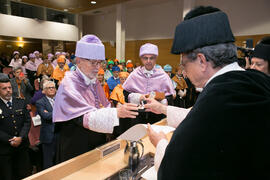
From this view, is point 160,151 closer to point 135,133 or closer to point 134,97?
point 135,133

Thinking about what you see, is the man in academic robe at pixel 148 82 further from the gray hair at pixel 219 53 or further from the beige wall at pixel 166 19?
the beige wall at pixel 166 19

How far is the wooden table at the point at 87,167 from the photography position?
52.5 inches

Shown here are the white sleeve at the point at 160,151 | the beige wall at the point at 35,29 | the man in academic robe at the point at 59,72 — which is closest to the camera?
the white sleeve at the point at 160,151

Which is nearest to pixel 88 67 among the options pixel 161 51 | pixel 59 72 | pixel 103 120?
pixel 103 120

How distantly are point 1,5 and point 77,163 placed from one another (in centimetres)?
1235

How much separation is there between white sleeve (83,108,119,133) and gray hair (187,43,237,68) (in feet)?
3.20

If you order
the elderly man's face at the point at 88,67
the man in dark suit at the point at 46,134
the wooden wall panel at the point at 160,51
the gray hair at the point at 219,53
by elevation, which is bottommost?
the man in dark suit at the point at 46,134

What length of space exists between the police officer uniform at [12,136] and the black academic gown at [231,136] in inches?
99.2

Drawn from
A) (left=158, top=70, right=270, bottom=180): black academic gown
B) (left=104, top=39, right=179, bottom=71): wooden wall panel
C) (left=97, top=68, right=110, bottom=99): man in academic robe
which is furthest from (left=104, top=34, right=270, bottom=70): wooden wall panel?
(left=158, top=70, right=270, bottom=180): black academic gown

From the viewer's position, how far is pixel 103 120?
5.36ft

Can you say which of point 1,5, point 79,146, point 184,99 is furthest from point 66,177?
point 1,5

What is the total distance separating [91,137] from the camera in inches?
77.3

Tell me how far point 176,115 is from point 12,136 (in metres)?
2.22

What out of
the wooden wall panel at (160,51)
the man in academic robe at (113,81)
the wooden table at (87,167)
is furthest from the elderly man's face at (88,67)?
the wooden wall panel at (160,51)
